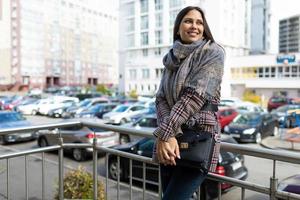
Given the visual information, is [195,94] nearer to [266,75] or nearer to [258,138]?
[258,138]

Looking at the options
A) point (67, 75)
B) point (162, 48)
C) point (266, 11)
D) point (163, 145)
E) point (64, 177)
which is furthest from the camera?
point (67, 75)

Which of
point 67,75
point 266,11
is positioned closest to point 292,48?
point 266,11

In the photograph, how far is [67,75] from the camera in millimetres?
83188

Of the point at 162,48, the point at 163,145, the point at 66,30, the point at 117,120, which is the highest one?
the point at 66,30

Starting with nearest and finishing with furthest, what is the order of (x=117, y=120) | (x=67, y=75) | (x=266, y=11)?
1. (x=117, y=120)
2. (x=266, y=11)
3. (x=67, y=75)

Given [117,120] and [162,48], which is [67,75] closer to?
[162,48]

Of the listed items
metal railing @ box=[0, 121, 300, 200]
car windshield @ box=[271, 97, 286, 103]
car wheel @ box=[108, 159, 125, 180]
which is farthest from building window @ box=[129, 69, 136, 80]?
metal railing @ box=[0, 121, 300, 200]

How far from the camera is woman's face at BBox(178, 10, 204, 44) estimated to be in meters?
2.02

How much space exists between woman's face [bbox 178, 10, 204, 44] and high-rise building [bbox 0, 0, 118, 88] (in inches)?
2943

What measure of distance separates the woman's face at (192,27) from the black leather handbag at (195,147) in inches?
21.5

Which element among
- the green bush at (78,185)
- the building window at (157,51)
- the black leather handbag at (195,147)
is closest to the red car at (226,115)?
the green bush at (78,185)

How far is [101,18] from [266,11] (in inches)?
1699

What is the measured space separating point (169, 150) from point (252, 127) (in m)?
14.8

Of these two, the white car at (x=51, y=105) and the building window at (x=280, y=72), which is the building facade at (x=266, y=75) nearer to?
the building window at (x=280, y=72)
